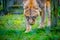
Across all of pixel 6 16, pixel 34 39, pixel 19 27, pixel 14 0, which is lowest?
pixel 34 39

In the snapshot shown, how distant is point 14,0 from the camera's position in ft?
5.26

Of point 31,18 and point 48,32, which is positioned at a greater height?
point 31,18

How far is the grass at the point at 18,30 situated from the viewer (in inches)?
62.2

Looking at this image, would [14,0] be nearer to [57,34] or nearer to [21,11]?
[21,11]

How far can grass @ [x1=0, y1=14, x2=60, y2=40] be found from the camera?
1579mm

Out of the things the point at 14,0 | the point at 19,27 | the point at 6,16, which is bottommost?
the point at 19,27

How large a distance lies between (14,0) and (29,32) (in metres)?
0.33

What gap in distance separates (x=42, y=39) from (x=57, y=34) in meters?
0.14

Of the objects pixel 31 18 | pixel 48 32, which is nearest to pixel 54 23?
pixel 48 32

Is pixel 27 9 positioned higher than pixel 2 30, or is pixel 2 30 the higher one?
pixel 27 9

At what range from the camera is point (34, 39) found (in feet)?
5.17

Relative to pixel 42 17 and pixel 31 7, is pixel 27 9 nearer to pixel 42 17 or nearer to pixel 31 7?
pixel 31 7

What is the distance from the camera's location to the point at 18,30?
1.61 meters

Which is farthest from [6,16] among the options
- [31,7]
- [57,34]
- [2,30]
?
[57,34]
